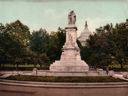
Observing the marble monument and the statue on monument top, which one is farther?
the statue on monument top

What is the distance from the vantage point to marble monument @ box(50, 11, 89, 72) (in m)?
37.0

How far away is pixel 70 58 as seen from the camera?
124ft

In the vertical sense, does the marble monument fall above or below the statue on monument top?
below

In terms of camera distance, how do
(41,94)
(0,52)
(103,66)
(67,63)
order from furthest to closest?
(103,66)
(0,52)
(67,63)
(41,94)

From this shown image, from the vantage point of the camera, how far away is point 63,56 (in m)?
38.0

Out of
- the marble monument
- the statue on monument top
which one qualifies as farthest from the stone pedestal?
the statue on monument top

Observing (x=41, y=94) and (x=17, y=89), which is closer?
(x=41, y=94)

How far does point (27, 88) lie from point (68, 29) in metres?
16.7

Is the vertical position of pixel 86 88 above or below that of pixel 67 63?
below

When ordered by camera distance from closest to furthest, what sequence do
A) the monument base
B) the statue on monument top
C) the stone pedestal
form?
the monument base, the stone pedestal, the statue on monument top

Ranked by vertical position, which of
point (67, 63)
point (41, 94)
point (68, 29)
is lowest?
point (41, 94)

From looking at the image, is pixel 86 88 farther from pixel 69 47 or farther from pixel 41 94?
pixel 69 47

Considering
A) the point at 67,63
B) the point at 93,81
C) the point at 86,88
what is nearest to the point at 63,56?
the point at 67,63

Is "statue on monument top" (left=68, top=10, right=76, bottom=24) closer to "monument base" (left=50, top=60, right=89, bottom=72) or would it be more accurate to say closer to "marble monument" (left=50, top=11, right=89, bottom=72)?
"marble monument" (left=50, top=11, right=89, bottom=72)
